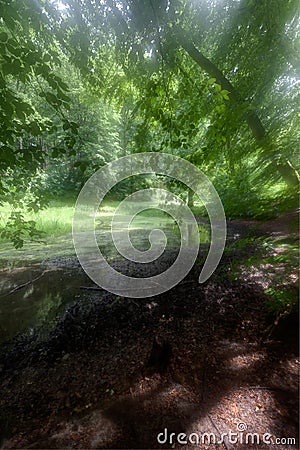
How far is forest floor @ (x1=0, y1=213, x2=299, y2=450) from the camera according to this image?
151 cm

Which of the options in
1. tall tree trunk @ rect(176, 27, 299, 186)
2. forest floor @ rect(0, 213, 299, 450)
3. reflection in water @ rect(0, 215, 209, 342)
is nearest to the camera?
forest floor @ rect(0, 213, 299, 450)

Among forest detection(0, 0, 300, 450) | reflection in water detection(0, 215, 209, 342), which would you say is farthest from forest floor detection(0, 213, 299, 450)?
reflection in water detection(0, 215, 209, 342)

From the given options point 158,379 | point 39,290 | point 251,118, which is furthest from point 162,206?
point 39,290

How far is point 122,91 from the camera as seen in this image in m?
3.13

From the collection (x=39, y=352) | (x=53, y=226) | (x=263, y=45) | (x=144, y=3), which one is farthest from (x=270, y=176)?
(x=53, y=226)

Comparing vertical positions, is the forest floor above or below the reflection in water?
below

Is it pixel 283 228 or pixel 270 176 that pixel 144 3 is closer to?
pixel 270 176

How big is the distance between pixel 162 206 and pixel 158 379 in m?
1.75

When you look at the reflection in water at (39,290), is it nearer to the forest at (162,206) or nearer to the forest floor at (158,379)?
the forest at (162,206)

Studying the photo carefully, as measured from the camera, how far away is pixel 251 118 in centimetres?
256

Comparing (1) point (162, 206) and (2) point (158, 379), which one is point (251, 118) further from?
(2) point (158, 379)

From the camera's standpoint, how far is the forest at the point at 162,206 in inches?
62.0

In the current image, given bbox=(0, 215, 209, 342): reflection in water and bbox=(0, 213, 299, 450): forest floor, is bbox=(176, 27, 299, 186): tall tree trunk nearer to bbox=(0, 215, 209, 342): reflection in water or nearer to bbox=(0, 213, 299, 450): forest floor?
bbox=(0, 213, 299, 450): forest floor

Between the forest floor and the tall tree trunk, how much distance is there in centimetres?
39
